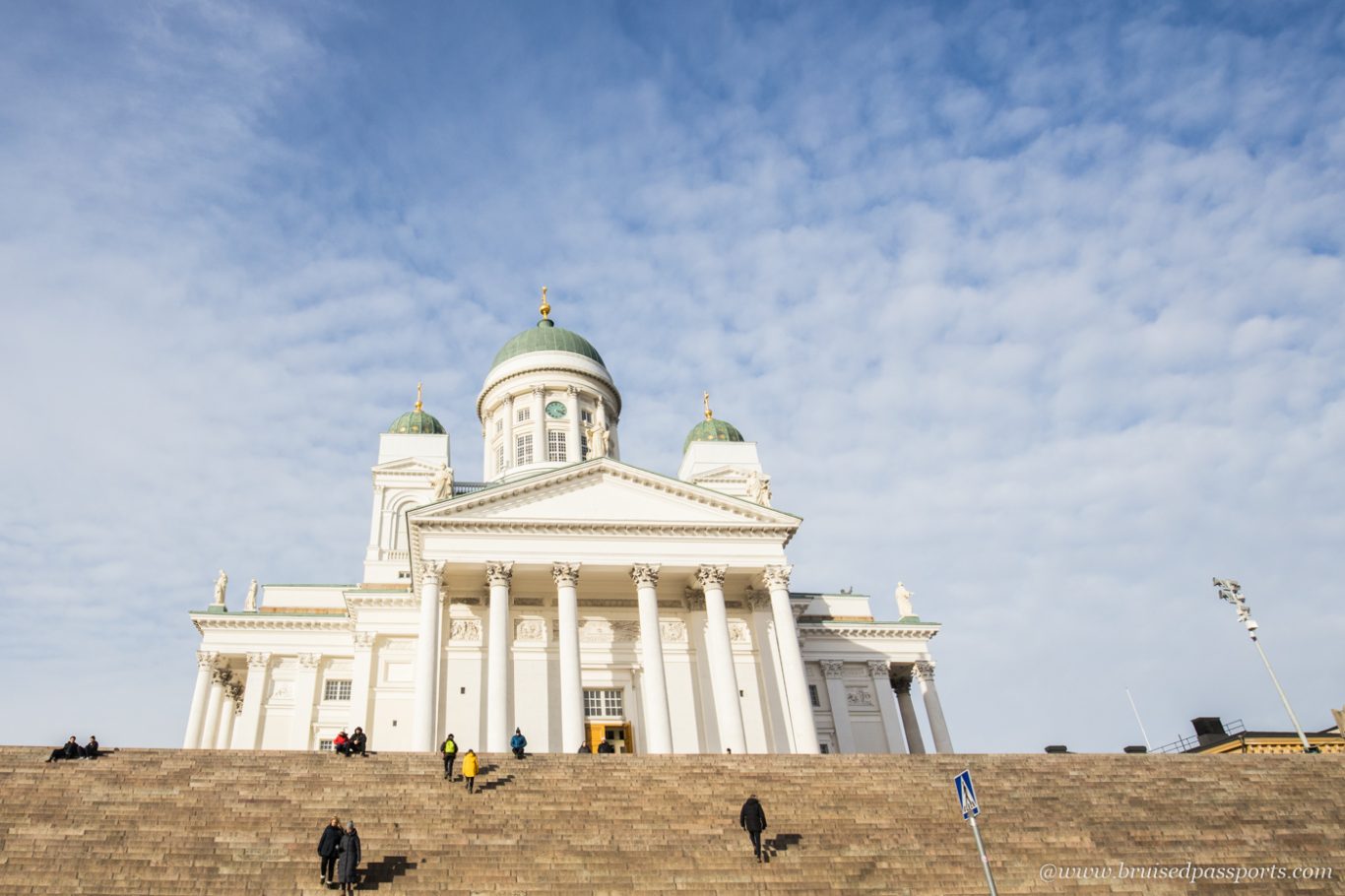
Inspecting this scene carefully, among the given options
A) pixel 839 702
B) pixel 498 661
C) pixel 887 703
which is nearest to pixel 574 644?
pixel 498 661

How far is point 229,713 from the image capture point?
3959 cm

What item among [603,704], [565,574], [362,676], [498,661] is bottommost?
[603,704]

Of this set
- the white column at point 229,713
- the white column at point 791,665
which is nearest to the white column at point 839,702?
the white column at point 791,665

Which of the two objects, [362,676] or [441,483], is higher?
[441,483]

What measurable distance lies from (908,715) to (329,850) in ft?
101

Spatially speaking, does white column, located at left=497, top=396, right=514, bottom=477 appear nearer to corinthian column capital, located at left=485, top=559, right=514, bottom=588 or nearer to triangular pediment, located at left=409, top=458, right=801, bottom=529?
triangular pediment, located at left=409, top=458, right=801, bottom=529

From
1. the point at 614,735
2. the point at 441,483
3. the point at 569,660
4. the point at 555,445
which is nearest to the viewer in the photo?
the point at 569,660

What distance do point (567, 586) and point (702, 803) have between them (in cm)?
1161

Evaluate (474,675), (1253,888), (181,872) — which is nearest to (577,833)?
(181,872)

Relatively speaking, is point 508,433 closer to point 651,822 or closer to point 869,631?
point 869,631

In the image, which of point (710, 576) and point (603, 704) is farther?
point (603, 704)

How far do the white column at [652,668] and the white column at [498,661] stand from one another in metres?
4.24

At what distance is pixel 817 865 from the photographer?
54.1ft

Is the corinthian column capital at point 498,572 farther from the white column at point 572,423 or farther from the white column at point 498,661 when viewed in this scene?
the white column at point 572,423
